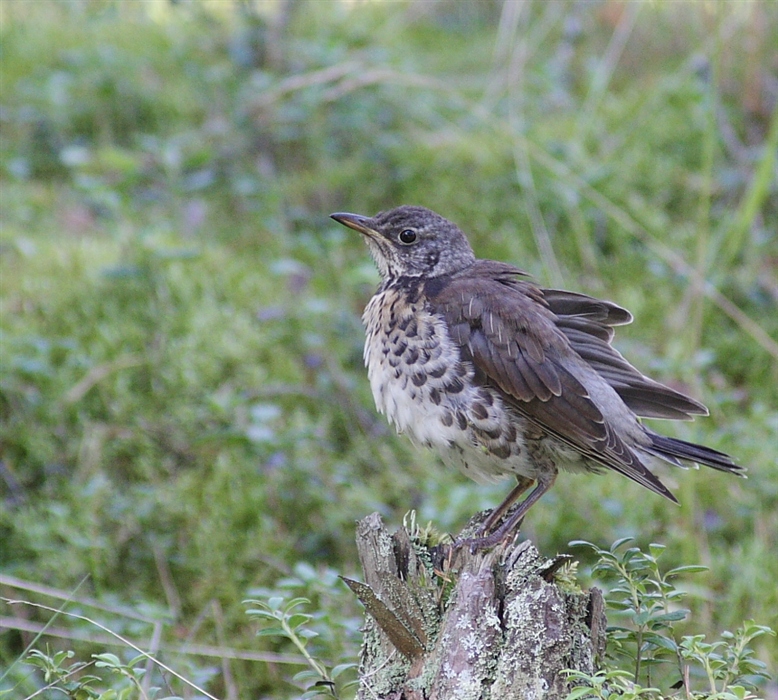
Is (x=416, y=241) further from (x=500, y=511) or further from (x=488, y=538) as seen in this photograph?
(x=488, y=538)

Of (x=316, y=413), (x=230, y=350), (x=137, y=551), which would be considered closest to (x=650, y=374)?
(x=316, y=413)

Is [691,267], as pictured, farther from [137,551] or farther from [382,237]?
[137,551]

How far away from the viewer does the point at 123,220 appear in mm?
6039

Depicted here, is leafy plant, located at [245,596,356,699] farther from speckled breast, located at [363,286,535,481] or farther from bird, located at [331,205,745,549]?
speckled breast, located at [363,286,535,481]

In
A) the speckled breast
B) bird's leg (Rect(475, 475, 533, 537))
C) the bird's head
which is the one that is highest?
the bird's head

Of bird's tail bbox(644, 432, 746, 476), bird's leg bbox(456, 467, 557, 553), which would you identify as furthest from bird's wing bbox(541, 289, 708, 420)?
bird's leg bbox(456, 467, 557, 553)

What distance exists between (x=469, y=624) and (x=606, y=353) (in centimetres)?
135

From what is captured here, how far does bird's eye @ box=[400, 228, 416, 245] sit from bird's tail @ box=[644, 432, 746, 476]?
1230 millimetres

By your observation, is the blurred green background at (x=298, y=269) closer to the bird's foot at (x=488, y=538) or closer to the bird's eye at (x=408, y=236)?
the bird's foot at (x=488, y=538)

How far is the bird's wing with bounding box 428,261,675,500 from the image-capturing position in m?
3.46

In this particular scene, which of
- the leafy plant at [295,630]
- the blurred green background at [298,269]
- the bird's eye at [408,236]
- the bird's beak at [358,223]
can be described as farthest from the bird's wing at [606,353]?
the leafy plant at [295,630]

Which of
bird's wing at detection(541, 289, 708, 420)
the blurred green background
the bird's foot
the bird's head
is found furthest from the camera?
the blurred green background

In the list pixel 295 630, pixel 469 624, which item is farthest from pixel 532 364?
pixel 295 630

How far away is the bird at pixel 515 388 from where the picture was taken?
3.49 meters
